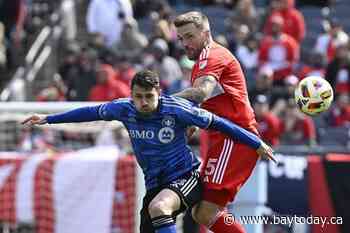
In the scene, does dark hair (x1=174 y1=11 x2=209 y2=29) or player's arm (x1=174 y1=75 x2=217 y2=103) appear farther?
dark hair (x1=174 y1=11 x2=209 y2=29)

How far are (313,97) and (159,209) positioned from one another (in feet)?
5.80

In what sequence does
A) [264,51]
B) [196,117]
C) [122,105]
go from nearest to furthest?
[196,117] → [122,105] → [264,51]

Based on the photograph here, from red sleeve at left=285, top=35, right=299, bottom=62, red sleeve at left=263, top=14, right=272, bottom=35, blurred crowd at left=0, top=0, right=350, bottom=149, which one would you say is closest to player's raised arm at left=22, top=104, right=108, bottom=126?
blurred crowd at left=0, top=0, right=350, bottom=149

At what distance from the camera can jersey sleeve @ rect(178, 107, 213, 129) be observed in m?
9.30

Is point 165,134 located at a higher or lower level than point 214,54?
lower

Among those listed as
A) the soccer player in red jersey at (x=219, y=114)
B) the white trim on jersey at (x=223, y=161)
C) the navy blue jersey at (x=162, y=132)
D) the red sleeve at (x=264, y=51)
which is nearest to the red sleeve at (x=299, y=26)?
the red sleeve at (x=264, y=51)

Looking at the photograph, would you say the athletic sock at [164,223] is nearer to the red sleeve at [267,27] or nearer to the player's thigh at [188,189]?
the player's thigh at [188,189]

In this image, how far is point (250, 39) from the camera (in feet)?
57.4

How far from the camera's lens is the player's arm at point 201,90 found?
30.6 ft

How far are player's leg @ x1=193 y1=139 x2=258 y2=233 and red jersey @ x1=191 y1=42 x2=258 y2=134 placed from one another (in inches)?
8.9

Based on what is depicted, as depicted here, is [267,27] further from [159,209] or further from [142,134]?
[159,209]

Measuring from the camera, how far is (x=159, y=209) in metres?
9.24

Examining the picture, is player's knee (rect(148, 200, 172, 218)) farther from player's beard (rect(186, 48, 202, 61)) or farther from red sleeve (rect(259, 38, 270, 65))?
red sleeve (rect(259, 38, 270, 65))

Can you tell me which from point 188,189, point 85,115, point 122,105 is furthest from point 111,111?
point 188,189
